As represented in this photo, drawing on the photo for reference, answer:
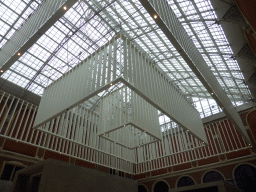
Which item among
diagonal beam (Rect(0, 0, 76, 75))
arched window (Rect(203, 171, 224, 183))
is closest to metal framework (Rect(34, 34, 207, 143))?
diagonal beam (Rect(0, 0, 76, 75))

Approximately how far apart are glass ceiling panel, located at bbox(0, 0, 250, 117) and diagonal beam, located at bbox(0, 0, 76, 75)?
7.28 meters

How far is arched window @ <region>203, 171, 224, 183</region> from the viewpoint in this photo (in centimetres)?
1932

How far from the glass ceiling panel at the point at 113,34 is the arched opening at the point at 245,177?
7.02 m

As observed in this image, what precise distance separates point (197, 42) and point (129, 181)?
41.5ft

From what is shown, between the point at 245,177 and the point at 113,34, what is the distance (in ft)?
59.3

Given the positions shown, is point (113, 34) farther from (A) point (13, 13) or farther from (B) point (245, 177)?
(B) point (245, 177)

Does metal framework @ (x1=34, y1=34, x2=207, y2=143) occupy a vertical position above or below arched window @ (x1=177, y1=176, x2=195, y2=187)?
above

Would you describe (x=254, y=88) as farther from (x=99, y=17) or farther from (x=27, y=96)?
(x=27, y=96)

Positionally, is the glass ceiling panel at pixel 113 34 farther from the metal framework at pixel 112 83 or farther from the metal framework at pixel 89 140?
the metal framework at pixel 112 83

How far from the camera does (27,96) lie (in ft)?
67.0

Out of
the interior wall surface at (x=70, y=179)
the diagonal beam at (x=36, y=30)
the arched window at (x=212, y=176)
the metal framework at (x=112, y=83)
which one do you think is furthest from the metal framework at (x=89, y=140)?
the diagonal beam at (x=36, y=30)

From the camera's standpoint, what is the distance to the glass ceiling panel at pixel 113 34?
1583 cm

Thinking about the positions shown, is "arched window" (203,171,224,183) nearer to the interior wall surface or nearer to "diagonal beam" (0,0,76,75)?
the interior wall surface

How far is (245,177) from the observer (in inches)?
711
